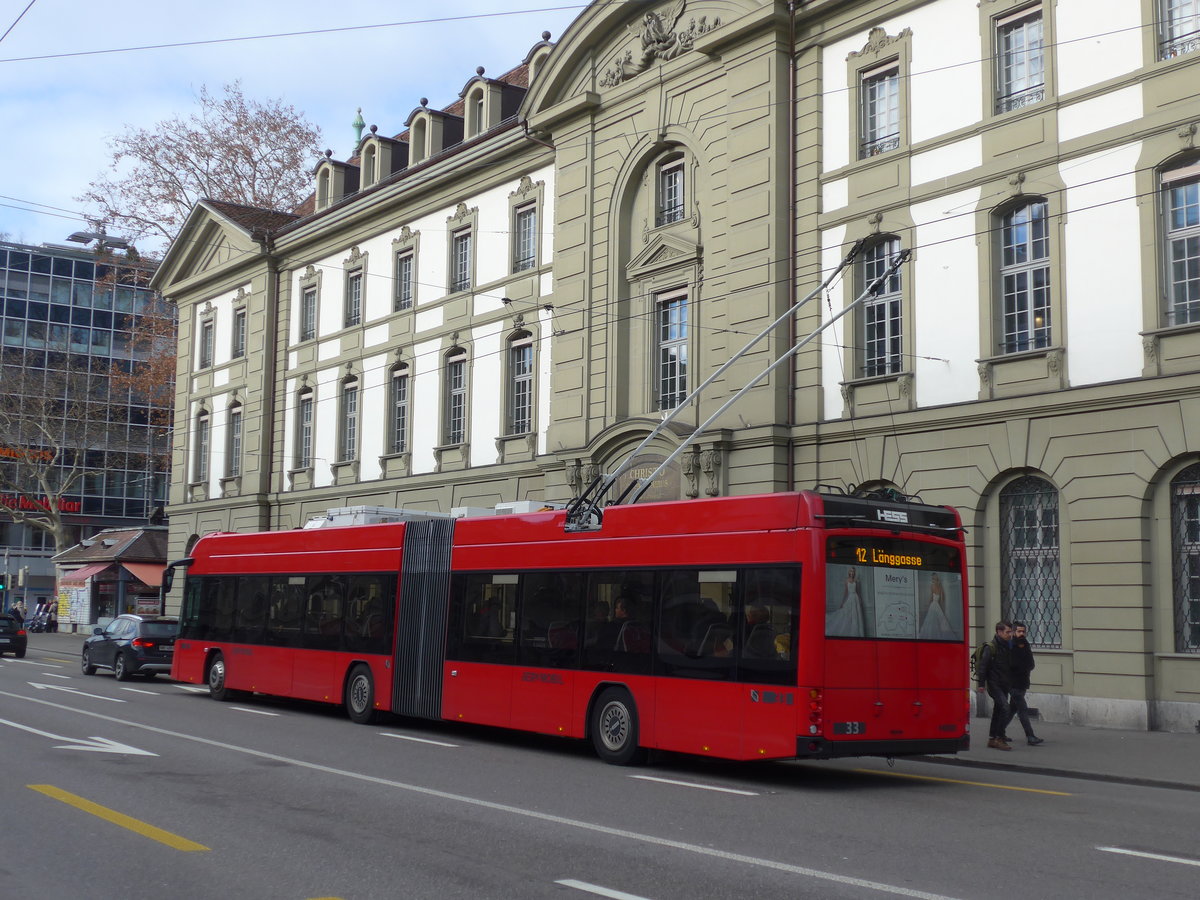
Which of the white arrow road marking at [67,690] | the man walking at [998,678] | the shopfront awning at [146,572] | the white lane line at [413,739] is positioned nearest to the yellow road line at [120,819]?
the white lane line at [413,739]

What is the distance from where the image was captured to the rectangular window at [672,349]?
27.5 meters

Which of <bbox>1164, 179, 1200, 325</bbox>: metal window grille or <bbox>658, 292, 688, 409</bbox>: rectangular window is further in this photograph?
<bbox>658, 292, 688, 409</bbox>: rectangular window

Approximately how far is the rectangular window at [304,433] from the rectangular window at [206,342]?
A: 7.36m

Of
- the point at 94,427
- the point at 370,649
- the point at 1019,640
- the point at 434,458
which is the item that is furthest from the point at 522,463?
the point at 94,427

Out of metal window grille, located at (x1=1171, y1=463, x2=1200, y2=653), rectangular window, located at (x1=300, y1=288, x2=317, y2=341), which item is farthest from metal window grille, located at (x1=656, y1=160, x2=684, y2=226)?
rectangular window, located at (x1=300, y1=288, x2=317, y2=341)

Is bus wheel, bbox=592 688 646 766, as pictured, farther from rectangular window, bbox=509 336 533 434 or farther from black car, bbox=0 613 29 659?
black car, bbox=0 613 29 659

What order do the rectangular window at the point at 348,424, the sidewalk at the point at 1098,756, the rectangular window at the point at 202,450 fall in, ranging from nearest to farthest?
1. the sidewalk at the point at 1098,756
2. the rectangular window at the point at 348,424
3. the rectangular window at the point at 202,450

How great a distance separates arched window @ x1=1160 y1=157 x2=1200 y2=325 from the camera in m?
19.2

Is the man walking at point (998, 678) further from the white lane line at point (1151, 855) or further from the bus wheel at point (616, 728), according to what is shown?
the white lane line at point (1151, 855)

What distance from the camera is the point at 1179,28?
19594 mm

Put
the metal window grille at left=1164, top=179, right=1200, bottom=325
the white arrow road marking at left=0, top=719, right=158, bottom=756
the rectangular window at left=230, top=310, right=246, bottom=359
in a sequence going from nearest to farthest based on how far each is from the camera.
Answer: the white arrow road marking at left=0, top=719, right=158, bottom=756 < the metal window grille at left=1164, top=179, right=1200, bottom=325 < the rectangular window at left=230, top=310, right=246, bottom=359

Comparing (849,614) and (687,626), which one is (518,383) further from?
(849,614)

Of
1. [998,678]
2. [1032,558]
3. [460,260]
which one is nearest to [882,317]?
[1032,558]

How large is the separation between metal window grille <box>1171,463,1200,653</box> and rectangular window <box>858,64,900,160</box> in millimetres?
7790
